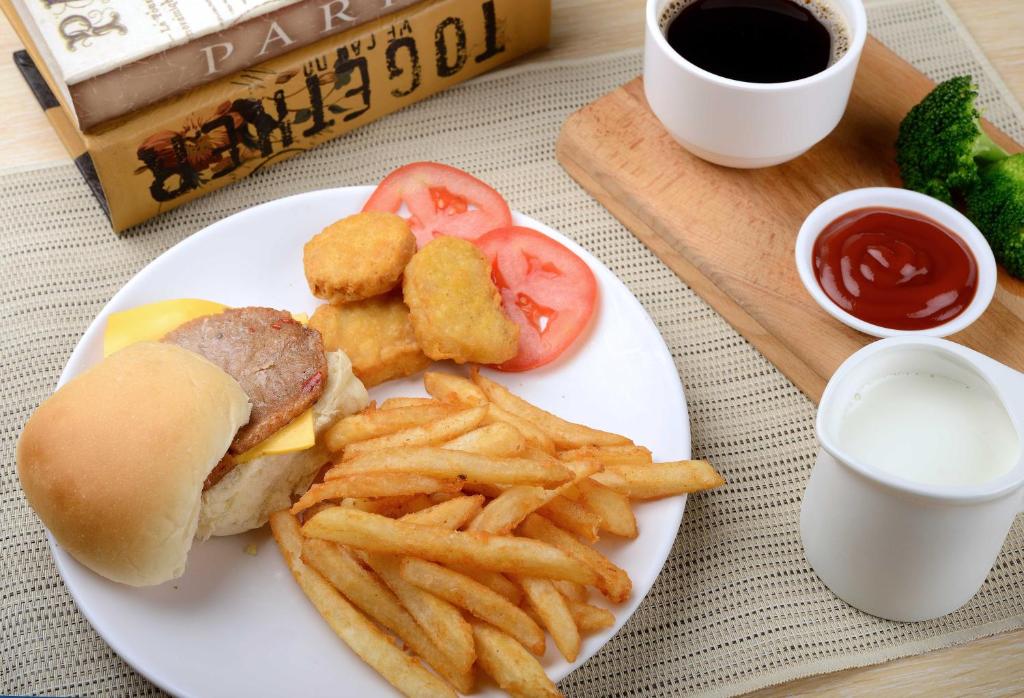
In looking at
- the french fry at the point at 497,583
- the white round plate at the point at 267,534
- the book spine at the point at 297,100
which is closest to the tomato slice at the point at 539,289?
the white round plate at the point at 267,534

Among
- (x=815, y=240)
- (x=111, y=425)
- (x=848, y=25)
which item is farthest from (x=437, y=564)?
(x=848, y=25)

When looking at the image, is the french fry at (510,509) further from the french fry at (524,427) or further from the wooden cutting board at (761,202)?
the wooden cutting board at (761,202)

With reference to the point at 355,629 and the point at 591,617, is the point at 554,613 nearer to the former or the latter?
the point at 591,617

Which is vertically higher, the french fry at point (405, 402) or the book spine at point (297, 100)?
the book spine at point (297, 100)

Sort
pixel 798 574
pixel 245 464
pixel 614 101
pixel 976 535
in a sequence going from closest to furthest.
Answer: pixel 976 535 < pixel 245 464 < pixel 798 574 < pixel 614 101

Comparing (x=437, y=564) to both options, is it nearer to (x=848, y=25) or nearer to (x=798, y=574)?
(x=798, y=574)

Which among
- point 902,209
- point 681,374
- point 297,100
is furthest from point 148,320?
point 902,209
